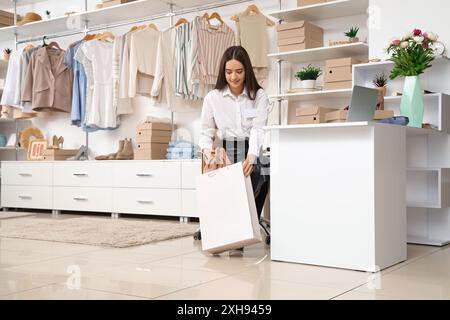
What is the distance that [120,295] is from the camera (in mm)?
2250

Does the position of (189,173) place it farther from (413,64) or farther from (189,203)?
(413,64)

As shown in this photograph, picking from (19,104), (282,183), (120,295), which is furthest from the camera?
(19,104)

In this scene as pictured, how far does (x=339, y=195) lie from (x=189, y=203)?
2332mm

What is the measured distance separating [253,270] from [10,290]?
42.6 inches

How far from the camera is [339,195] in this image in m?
2.79

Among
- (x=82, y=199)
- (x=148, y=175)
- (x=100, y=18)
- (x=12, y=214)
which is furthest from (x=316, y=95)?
(x=12, y=214)

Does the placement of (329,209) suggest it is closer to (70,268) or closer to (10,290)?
(70,268)

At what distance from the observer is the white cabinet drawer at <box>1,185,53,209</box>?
5871 millimetres

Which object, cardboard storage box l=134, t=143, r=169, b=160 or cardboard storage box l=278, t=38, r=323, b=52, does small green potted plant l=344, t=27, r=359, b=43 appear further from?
cardboard storage box l=134, t=143, r=169, b=160

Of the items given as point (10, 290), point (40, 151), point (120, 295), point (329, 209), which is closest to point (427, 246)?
point (329, 209)

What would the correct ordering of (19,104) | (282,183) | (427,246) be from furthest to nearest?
1. (19,104)
2. (427,246)
3. (282,183)

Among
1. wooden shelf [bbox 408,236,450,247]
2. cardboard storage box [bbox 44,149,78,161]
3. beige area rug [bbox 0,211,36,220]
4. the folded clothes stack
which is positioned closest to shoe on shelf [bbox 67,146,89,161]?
cardboard storage box [bbox 44,149,78,161]

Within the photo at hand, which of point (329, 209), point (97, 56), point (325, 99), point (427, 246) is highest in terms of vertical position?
point (97, 56)

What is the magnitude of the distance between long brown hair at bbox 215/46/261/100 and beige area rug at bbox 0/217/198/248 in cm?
115
